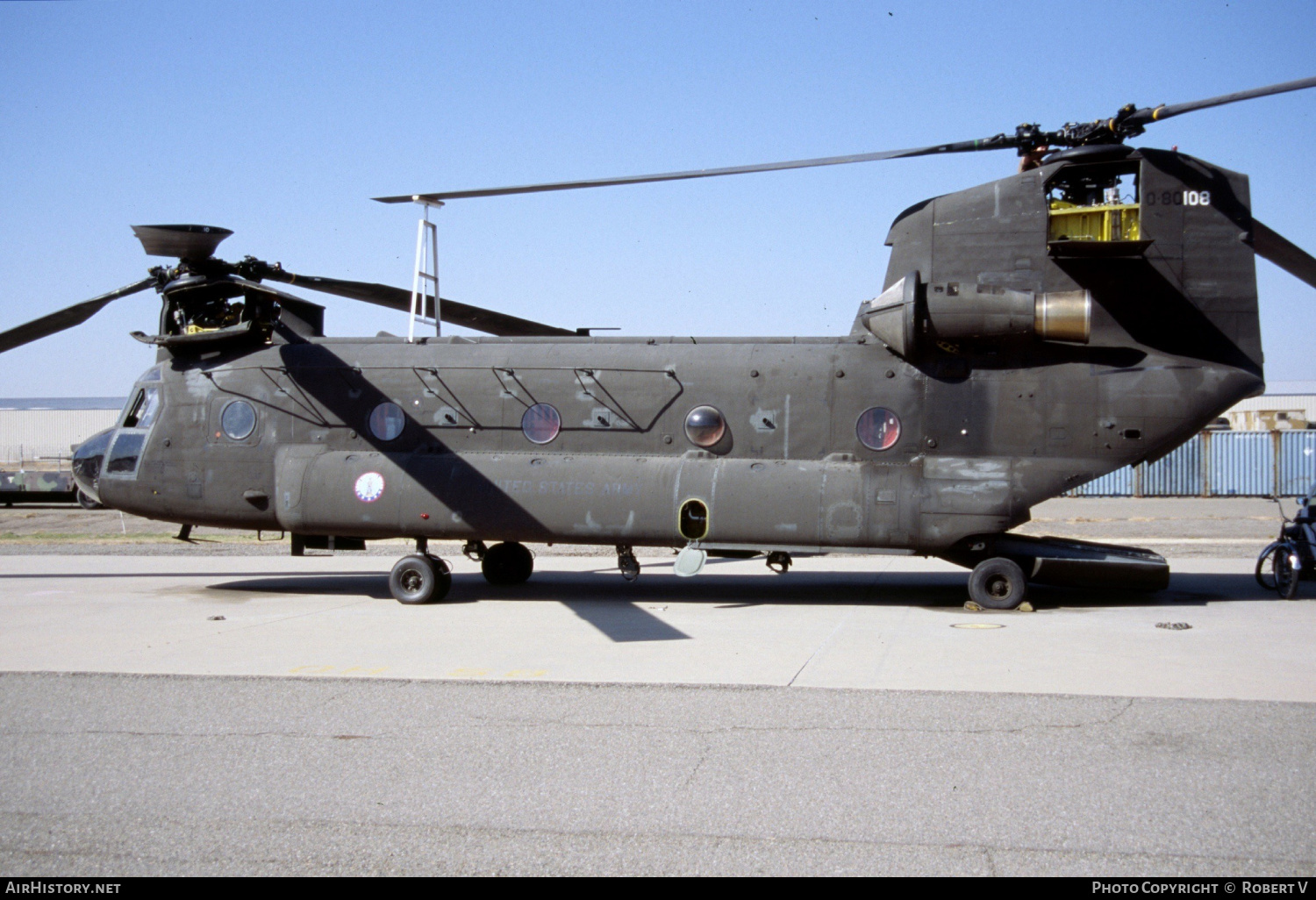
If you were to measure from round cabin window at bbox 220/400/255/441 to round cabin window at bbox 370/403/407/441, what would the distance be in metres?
1.59

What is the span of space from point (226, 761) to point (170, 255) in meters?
8.67

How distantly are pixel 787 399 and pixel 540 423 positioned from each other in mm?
2952

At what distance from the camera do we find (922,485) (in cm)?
1130

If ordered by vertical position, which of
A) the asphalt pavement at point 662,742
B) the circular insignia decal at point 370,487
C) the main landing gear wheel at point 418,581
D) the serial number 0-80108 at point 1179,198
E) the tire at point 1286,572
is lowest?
the asphalt pavement at point 662,742

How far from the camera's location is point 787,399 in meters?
11.9

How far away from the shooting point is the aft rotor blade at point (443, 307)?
13227 millimetres

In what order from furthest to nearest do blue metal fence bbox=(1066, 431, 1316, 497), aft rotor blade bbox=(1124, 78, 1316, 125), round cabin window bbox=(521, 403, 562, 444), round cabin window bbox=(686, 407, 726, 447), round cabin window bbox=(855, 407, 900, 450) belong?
blue metal fence bbox=(1066, 431, 1316, 497), round cabin window bbox=(521, 403, 562, 444), round cabin window bbox=(686, 407, 726, 447), round cabin window bbox=(855, 407, 900, 450), aft rotor blade bbox=(1124, 78, 1316, 125)

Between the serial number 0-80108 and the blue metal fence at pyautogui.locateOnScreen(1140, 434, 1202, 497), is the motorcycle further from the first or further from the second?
the blue metal fence at pyautogui.locateOnScreen(1140, 434, 1202, 497)

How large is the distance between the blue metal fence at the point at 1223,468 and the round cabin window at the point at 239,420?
2876 centimetres

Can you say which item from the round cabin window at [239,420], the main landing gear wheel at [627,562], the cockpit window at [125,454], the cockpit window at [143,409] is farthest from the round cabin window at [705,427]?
the cockpit window at [125,454]

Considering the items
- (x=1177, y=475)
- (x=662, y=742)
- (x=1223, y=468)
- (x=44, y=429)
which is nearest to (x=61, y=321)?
(x=662, y=742)

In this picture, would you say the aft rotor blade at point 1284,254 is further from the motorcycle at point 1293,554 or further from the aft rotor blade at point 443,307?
the aft rotor blade at point 443,307

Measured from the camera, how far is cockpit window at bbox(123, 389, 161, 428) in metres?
13.4

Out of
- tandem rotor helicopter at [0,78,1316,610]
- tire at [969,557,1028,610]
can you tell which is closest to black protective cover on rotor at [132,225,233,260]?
tandem rotor helicopter at [0,78,1316,610]
